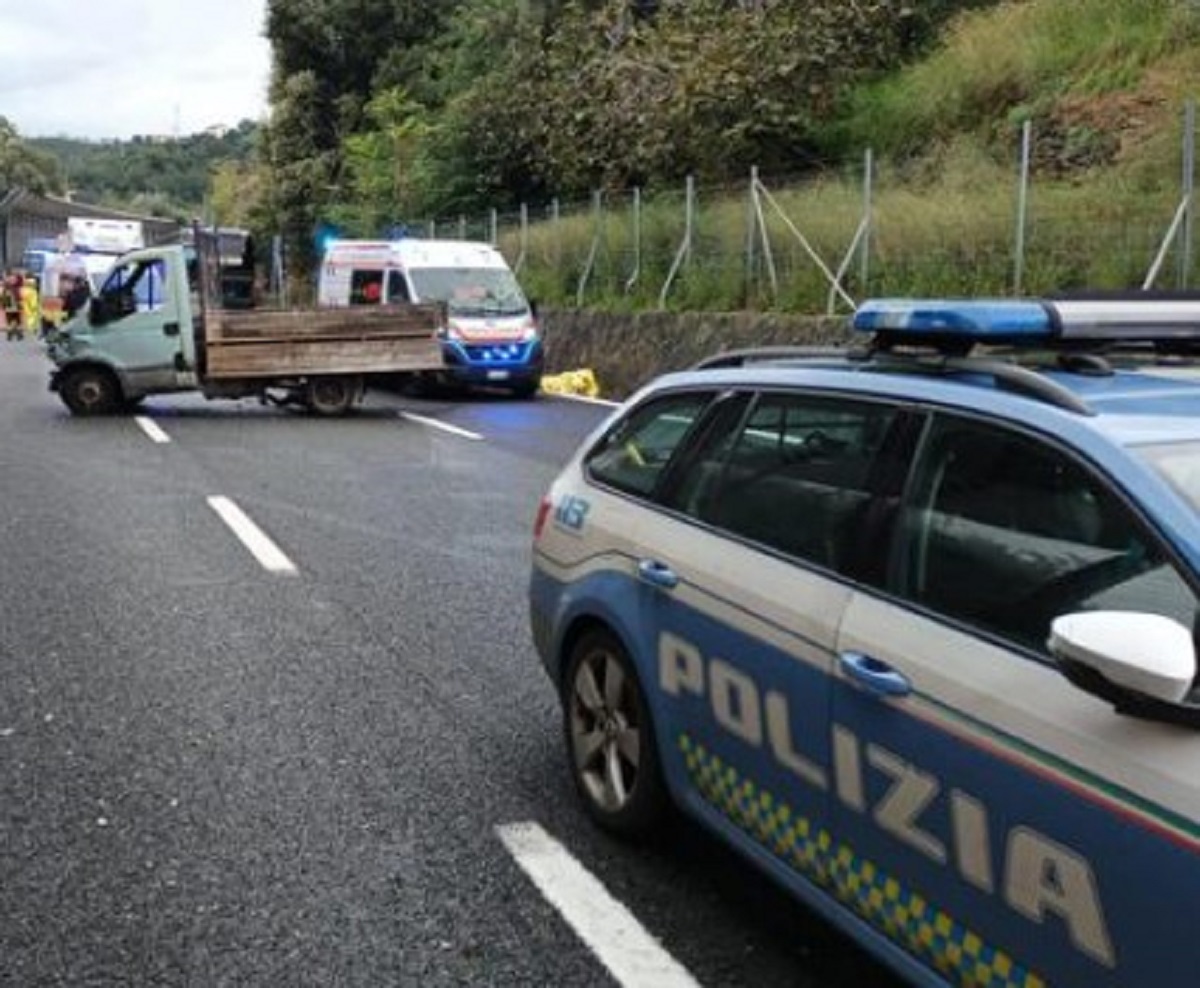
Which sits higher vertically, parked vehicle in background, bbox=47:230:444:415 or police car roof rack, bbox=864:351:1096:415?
police car roof rack, bbox=864:351:1096:415

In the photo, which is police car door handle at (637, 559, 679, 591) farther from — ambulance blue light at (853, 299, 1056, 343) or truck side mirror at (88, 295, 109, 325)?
truck side mirror at (88, 295, 109, 325)

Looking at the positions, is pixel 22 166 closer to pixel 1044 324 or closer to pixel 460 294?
pixel 460 294

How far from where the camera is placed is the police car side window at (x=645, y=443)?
463 cm

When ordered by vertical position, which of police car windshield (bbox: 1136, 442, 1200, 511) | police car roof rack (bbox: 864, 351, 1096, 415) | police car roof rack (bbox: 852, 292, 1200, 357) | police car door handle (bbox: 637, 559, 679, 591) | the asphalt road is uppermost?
police car roof rack (bbox: 852, 292, 1200, 357)

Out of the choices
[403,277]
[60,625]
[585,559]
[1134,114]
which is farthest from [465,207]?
[585,559]

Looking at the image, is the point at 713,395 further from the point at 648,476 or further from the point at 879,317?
the point at 879,317

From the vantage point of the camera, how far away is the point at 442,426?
17.8 meters

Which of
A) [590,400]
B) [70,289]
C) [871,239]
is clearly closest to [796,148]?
[590,400]

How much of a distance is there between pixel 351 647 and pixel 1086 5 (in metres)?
21.3

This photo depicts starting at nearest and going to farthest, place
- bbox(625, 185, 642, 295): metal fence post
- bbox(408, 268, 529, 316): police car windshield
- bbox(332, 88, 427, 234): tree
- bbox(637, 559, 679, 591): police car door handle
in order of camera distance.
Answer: bbox(637, 559, 679, 591): police car door handle, bbox(408, 268, 529, 316): police car windshield, bbox(625, 185, 642, 295): metal fence post, bbox(332, 88, 427, 234): tree

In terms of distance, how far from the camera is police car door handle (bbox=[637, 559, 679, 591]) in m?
4.21

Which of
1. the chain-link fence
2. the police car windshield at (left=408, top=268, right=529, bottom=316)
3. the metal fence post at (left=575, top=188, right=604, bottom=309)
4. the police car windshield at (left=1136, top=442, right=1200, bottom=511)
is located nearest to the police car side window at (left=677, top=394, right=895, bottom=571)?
the police car windshield at (left=1136, top=442, right=1200, bottom=511)

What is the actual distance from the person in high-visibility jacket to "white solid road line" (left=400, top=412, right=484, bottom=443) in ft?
101

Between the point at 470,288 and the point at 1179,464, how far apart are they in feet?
68.3
